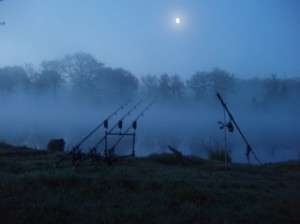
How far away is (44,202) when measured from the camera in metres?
6.38

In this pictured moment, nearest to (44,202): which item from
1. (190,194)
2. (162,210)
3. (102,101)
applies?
(162,210)

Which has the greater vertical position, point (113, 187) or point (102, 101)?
point (102, 101)

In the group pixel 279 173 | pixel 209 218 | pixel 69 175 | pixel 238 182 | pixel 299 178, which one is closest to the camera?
pixel 209 218

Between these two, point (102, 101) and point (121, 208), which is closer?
point (121, 208)

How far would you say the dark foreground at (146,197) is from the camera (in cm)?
584

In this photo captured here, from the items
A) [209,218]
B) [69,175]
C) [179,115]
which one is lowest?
[209,218]

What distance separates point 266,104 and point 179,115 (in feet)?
44.8

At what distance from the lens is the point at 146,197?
7020 millimetres

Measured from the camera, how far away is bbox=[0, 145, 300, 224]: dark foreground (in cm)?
584

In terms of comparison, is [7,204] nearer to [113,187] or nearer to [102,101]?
[113,187]

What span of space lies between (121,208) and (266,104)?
204 ft

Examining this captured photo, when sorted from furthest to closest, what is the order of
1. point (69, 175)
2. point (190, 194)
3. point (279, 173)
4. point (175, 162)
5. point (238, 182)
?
point (175, 162) → point (279, 173) → point (238, 182) → point (69, 175) → point (190, 194)

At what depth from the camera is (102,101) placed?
205ft

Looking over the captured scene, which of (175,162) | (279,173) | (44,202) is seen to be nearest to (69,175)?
(44,202)
